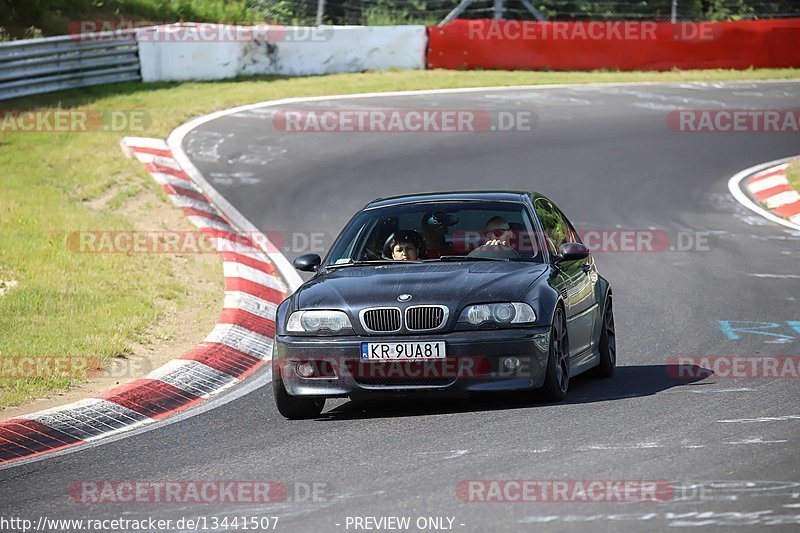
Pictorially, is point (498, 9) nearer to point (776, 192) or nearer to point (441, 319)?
point (776, 192)

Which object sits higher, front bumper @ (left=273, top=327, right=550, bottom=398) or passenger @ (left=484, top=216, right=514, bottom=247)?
passenger @ (left=484, top=216, right=514, bottom=247)

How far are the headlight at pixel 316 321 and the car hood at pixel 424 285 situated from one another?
A: 1.8 inches

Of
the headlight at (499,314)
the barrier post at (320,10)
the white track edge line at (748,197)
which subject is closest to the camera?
the headlight at (499,314)

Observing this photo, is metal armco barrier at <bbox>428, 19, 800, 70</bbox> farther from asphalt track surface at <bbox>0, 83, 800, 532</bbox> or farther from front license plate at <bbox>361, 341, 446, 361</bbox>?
front license plate at <bbox>361, 341, 446, 361</bbox>

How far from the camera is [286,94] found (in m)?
24.1

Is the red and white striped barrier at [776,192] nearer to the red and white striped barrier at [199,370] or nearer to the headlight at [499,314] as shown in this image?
the red and white striped barrier at [199,370]

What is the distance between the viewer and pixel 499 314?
759 centimetres

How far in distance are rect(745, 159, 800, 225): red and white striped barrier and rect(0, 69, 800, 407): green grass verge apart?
8000 mm

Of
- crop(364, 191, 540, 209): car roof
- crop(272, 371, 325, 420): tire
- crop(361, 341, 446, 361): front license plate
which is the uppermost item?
crop(364, 191, 540, 209): car roof

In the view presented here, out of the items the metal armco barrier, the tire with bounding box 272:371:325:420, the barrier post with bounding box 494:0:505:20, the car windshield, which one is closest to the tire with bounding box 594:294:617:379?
the car windshield

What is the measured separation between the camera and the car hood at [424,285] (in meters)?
7.64

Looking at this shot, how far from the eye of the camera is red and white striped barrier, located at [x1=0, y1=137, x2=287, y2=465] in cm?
777

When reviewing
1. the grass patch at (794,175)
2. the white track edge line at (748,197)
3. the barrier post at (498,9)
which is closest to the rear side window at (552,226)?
the white track edge line at (748,197)

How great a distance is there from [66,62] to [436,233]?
1593 cm
